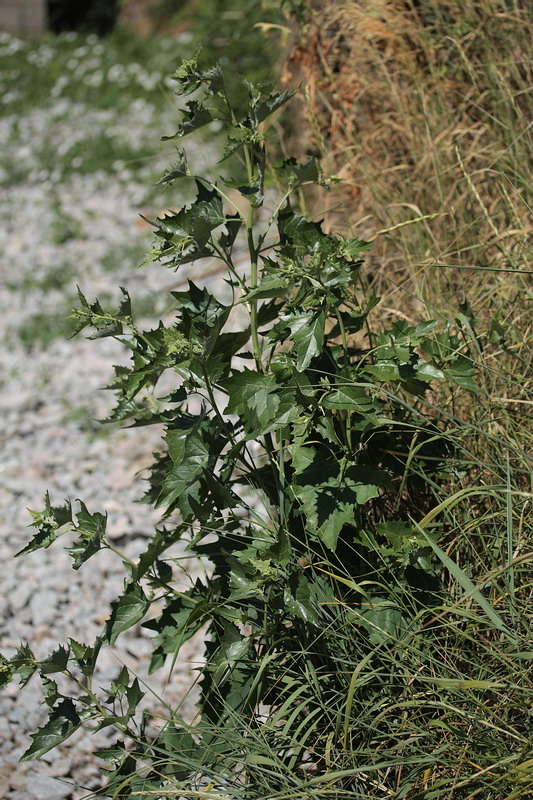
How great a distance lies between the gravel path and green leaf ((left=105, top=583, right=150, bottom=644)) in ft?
0.90

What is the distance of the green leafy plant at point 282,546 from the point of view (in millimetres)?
1485

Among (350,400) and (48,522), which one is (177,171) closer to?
(350,400)

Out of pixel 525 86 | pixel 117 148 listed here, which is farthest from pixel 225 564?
pixel 117 148

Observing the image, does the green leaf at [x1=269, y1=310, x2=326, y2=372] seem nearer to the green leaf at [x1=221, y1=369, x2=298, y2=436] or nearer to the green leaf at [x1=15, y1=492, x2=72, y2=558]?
the green leaf at [x1=221, y1=369, x2=298, y2=436]

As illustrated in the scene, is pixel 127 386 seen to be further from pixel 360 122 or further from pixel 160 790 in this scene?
pixel 360 122

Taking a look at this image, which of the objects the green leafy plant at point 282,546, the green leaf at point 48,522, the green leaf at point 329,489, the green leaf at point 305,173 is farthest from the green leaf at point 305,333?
the green leaf at point 48,522

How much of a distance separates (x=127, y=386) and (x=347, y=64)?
85.6 inches

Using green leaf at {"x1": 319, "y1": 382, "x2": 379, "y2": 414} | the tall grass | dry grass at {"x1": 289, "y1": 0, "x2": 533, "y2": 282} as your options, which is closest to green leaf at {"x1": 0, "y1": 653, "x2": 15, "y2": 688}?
the tall grass

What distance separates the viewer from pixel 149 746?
4.89 feet

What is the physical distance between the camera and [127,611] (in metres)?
1.60

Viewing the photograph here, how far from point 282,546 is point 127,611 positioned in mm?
349

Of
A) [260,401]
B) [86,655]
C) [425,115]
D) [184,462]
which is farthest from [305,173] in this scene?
[425,115]

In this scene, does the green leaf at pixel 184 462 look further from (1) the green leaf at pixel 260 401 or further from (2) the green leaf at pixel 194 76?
(2) the green leaf at pixel 194 76

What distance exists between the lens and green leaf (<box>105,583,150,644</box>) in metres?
1.58
